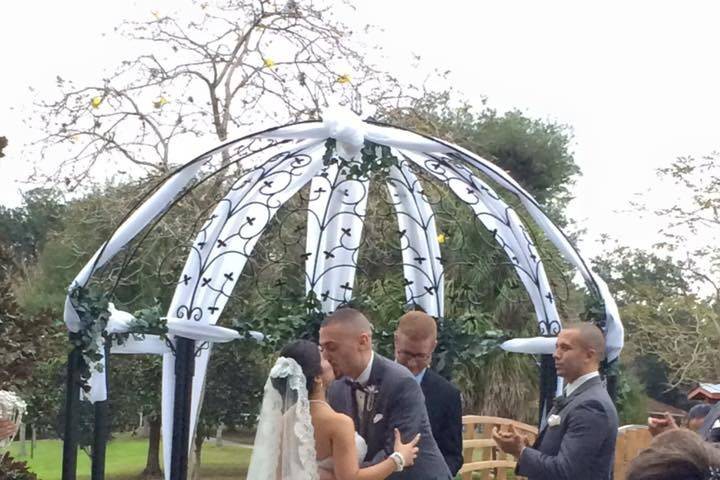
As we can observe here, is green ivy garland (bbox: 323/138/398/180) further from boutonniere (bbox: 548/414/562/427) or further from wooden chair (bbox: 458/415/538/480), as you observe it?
wooden chair (bbox: 458/415/538/480)

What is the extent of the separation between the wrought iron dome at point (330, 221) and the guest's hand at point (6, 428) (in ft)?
4.53

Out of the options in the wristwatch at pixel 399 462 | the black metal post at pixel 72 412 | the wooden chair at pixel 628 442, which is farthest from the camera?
the wooden chair at pixel 628 442

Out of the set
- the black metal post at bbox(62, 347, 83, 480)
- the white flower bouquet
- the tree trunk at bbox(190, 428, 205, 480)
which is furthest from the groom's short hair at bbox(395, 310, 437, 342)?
the tree trunk at bbox(190, 428, 205, 480)

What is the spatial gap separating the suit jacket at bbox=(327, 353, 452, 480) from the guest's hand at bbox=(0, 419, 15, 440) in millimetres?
1447

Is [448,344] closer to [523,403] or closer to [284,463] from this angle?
[284,463]

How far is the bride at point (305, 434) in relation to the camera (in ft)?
11.1

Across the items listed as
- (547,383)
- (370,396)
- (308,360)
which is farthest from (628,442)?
(308,360)

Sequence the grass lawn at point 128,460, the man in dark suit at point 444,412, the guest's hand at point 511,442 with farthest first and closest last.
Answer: the grass lawn at point 128,460 < the man in dark suit at point 444,412 < the guest's hand at point 511,442

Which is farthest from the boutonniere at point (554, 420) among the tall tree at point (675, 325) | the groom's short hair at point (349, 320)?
the tall tree at point (675, 325)

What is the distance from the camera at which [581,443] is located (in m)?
3.89

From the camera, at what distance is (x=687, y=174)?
51.9 feet

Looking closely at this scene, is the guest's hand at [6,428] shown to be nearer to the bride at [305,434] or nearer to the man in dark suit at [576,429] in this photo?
the bride at [305,434]

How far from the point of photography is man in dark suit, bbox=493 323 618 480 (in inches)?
153

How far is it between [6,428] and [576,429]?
2.47 m
